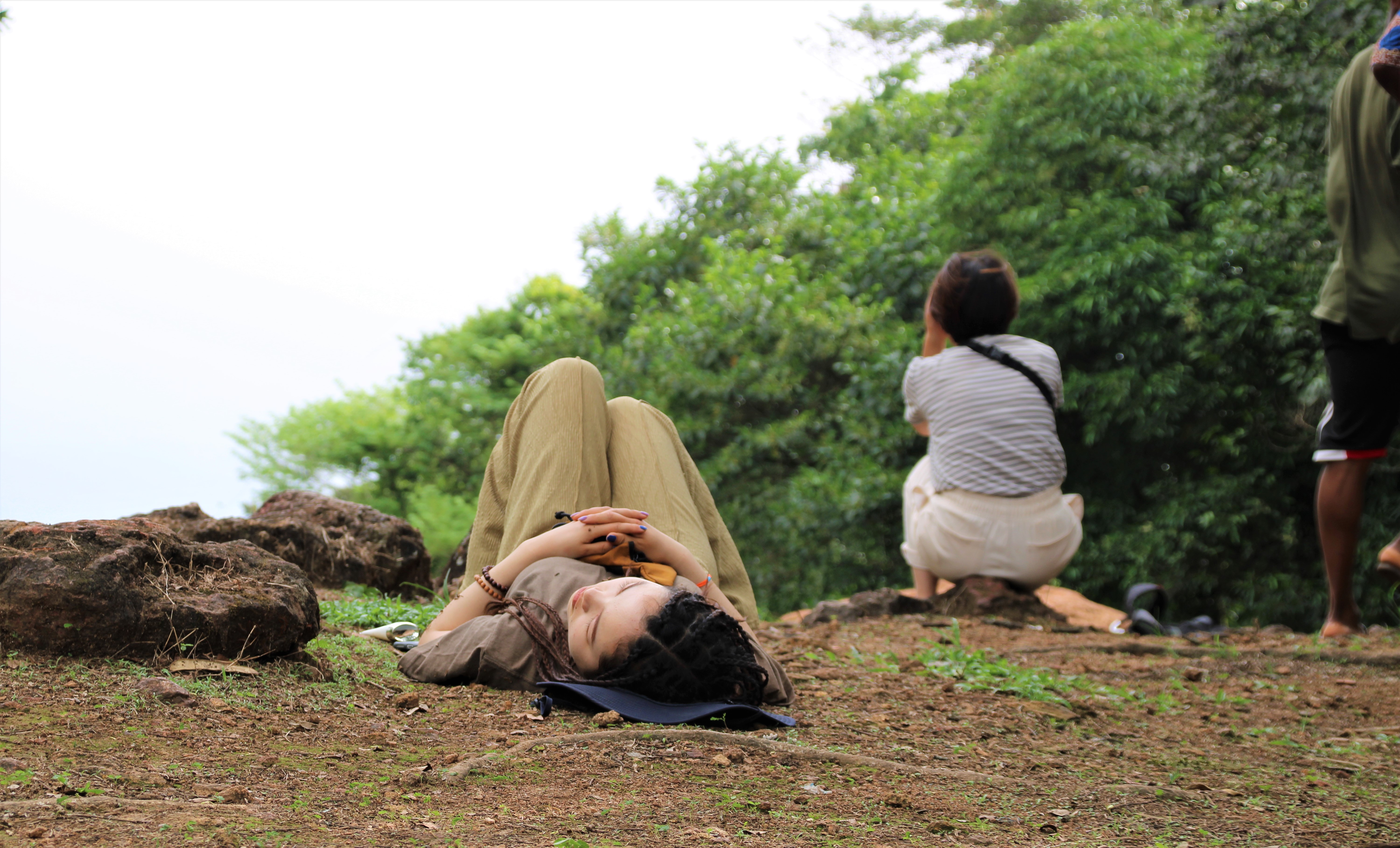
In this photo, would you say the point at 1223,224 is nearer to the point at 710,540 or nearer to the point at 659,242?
the point at 710,540

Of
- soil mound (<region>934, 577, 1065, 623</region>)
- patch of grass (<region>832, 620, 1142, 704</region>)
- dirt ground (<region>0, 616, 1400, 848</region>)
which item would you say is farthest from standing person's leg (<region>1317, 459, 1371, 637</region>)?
patch of grass (<region>832, 620, 1142, 704</region>)

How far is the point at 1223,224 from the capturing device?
7754 millimetres

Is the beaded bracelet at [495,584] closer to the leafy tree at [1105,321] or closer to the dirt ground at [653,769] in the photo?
the dirt ground at [653,769]

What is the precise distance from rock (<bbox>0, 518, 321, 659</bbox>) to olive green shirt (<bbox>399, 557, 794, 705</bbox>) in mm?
357

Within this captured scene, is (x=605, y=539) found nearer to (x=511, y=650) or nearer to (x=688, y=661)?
(x=511, y=650)

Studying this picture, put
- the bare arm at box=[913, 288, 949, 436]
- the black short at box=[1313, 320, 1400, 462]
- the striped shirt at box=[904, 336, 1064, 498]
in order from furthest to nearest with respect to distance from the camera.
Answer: the bare arm at box=[913, 288, 949, 436], the striped shirt at box=[904, 336, 1064, 498], the black short at box=[1313, 320, 1400, 462]

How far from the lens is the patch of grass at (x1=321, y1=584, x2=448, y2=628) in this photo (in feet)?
12.9

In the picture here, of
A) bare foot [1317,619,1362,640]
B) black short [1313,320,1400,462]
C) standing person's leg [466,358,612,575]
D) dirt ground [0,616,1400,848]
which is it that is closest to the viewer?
dirt ground [0,616,1400,848]

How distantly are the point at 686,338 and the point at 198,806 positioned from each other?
8766 millimetres

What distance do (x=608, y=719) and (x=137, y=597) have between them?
1.28 m

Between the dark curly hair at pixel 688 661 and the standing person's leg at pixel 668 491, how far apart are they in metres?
0.78

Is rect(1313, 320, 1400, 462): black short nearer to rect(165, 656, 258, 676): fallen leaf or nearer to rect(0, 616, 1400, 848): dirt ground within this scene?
rect(0, 616, 1400, 848): dirt ground

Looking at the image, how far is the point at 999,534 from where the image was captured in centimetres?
554

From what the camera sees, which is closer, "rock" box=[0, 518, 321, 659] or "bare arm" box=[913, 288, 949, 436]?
"rock" box=[0, 518, 321, 659]
